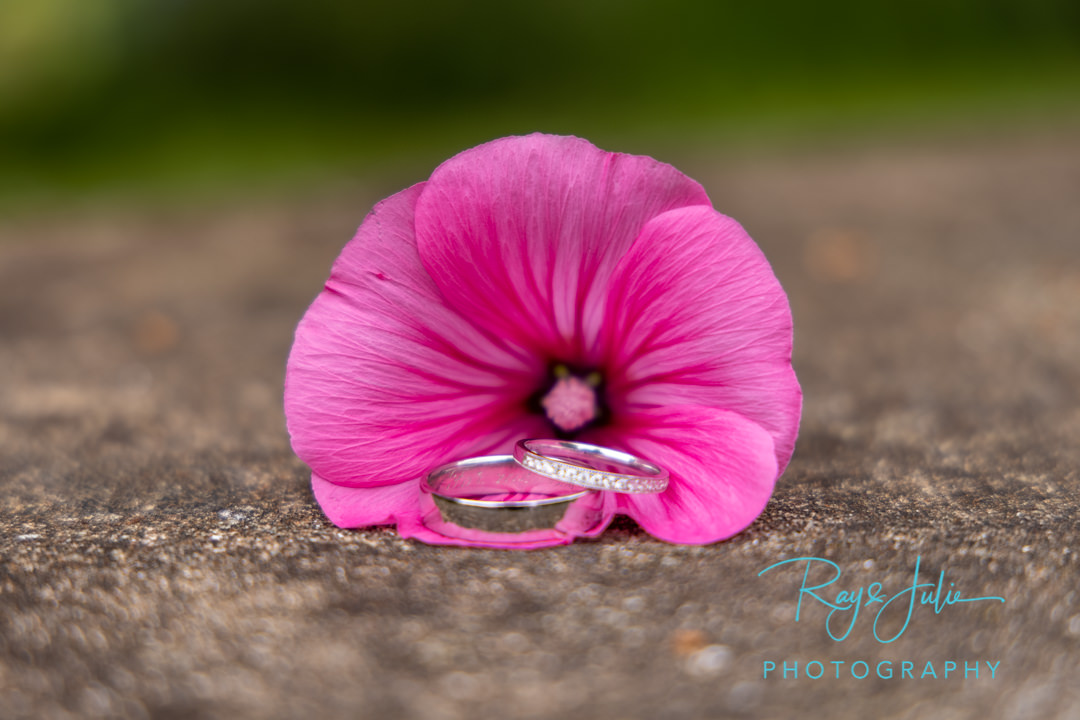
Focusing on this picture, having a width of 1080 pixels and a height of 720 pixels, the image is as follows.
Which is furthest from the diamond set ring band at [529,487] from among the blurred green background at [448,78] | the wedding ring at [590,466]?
the blurred green background at [448,78]

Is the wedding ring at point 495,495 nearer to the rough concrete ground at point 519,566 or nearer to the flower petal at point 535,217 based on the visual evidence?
the rough concrete ground at point 519,566

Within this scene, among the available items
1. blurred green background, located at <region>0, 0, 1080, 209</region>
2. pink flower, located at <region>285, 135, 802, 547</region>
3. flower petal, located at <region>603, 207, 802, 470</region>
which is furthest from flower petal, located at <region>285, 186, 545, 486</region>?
blurred green background, located at <region>0, 0, 1080, 209</region>

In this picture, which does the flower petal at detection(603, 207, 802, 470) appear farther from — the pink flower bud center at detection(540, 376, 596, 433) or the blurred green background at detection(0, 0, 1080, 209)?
the blurred green background at detection(0, 0, 1080, 209)

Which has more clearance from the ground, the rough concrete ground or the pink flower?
the pink flower

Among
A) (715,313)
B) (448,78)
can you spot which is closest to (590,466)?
(715,313)

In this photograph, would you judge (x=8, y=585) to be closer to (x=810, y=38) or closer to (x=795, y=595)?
(x=795, y=595)

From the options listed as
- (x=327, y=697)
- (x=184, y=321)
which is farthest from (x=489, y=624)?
(x=184, y=321)
